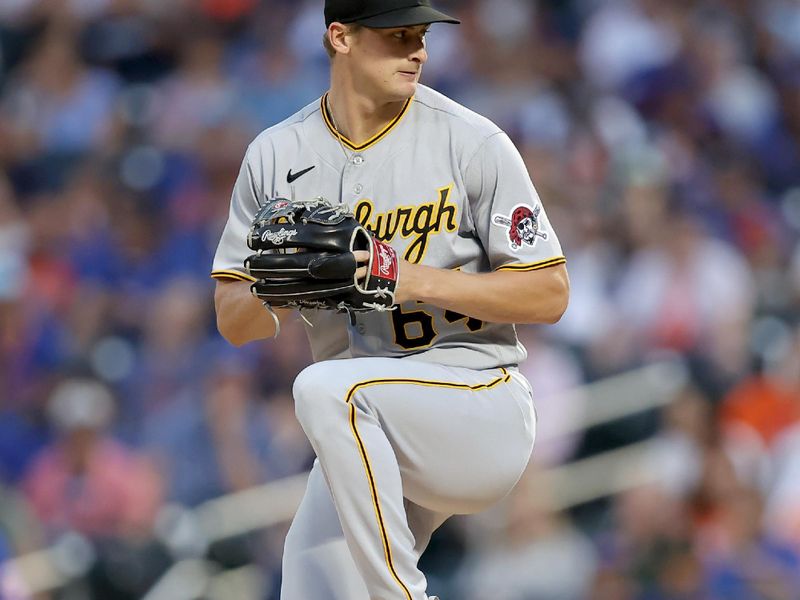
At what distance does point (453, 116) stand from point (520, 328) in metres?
3.36

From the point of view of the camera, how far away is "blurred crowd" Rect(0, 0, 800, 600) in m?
5.85

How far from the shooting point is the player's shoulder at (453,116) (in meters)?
3.06

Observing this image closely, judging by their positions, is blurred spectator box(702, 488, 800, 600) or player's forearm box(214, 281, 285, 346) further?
blurred spectator box(702, 488, 800, 600)

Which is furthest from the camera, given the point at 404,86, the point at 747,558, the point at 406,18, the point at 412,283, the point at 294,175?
the point at 747,558

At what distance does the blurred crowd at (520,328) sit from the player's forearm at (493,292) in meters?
2.85

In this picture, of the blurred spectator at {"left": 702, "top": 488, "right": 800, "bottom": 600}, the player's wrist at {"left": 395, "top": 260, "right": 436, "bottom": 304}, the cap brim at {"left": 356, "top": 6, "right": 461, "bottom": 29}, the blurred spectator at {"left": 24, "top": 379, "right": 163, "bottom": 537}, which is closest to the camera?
the player's wrist at {"left": 395, "top": 260, "right": 436, "bottom": 304}

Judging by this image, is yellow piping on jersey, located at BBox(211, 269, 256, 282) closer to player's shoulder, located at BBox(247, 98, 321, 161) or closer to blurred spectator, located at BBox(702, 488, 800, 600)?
player's shoulder, located at BBox(247, 98, 321, 161)

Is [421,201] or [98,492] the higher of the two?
[421,201]

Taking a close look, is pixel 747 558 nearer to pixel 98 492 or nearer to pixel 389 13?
pixel 98 492

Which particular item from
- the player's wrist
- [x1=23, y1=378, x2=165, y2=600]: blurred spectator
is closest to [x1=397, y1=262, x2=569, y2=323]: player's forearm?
the player's wrist

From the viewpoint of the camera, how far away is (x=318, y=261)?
2691 millimetres

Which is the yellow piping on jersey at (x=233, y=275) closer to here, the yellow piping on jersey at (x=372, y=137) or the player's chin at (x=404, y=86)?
the yellow piping on jersey at (x=372, y=137)

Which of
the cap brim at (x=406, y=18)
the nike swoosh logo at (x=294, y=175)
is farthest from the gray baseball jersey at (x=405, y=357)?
the cap brim at (x=406, y=18)

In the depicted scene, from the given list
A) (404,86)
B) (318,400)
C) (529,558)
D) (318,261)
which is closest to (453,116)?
(404,86)
